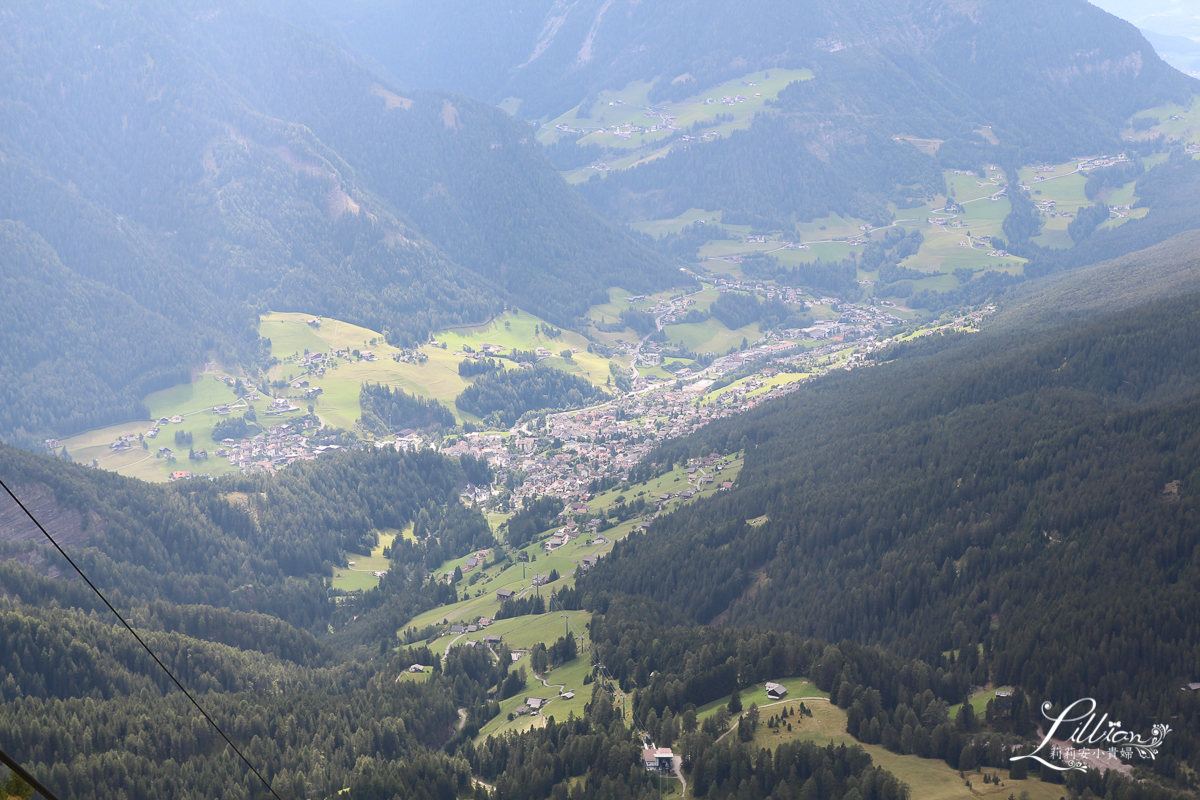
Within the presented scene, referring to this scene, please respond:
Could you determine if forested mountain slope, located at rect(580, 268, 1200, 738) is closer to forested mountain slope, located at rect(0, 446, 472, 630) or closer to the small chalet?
the small chalet

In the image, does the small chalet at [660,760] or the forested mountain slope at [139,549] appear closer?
the small chalet at [660,760]

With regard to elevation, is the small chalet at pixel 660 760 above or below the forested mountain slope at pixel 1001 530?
below

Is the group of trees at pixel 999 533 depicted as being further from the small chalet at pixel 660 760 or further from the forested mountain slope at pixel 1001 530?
the small chalet at pixel 660 760

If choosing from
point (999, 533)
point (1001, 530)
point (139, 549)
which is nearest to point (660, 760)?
point (999, 533)

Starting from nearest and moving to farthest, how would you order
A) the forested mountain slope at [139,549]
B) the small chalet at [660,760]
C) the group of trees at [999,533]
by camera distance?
the small chalet at [660,760]
the group of trees at [999,533]
the forested mountain slope at [139,549]

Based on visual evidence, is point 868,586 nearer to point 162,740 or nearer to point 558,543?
point 558,543

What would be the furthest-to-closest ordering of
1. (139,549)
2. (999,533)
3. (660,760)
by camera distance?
1. (139,549)
2. (999,533)
3. (660,760)

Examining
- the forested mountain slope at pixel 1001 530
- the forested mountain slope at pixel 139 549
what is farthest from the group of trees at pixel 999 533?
the forested mountain slope at pixel 139 549

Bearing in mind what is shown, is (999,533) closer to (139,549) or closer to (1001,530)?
(1001,530)

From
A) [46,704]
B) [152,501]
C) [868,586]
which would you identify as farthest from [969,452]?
[152,501]
